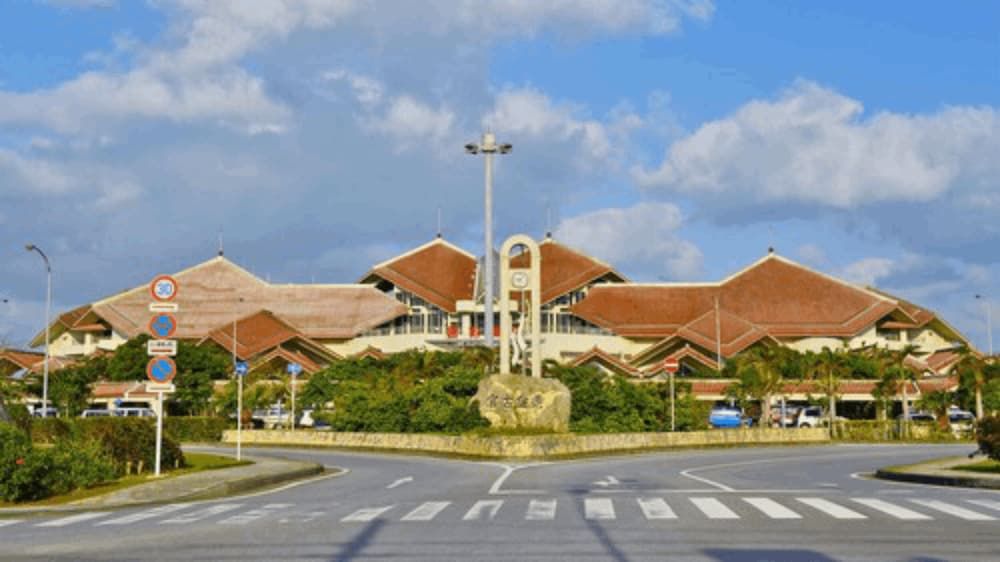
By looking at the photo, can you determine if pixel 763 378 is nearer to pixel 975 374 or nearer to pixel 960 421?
pixel 975 374

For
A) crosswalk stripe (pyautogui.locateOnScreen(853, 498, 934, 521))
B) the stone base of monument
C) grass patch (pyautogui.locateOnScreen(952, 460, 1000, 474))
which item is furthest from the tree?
crosswalk stripe (pyautogui.locateOnScreen(853, 498, 934, 521))

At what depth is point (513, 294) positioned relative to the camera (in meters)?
106

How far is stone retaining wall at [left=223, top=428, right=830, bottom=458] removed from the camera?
40.2m

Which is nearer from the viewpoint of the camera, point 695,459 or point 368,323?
point 695,459

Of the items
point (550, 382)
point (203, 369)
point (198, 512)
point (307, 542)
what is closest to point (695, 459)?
point (550, 382)

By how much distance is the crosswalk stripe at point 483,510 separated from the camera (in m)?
16.4

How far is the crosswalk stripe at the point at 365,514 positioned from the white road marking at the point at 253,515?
4.12 feet

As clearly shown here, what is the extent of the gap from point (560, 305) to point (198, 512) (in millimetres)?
89796

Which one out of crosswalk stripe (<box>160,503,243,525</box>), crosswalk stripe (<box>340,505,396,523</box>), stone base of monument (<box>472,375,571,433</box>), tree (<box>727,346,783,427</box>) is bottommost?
crosswalk stripe (<box>160,503,243,525</box>)

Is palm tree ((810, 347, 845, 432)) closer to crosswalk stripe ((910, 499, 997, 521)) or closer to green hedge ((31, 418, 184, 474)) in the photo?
green hedge ((31, 418, 184, 474))

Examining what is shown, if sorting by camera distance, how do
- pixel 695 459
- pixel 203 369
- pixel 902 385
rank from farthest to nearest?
pixel 203 369 < pixel 902 385 < pixel 695 459

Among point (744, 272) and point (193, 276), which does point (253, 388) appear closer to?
point (193, 276)

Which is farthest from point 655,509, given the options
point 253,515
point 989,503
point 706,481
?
point 706,481

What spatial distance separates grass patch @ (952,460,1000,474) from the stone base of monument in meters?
17.2
